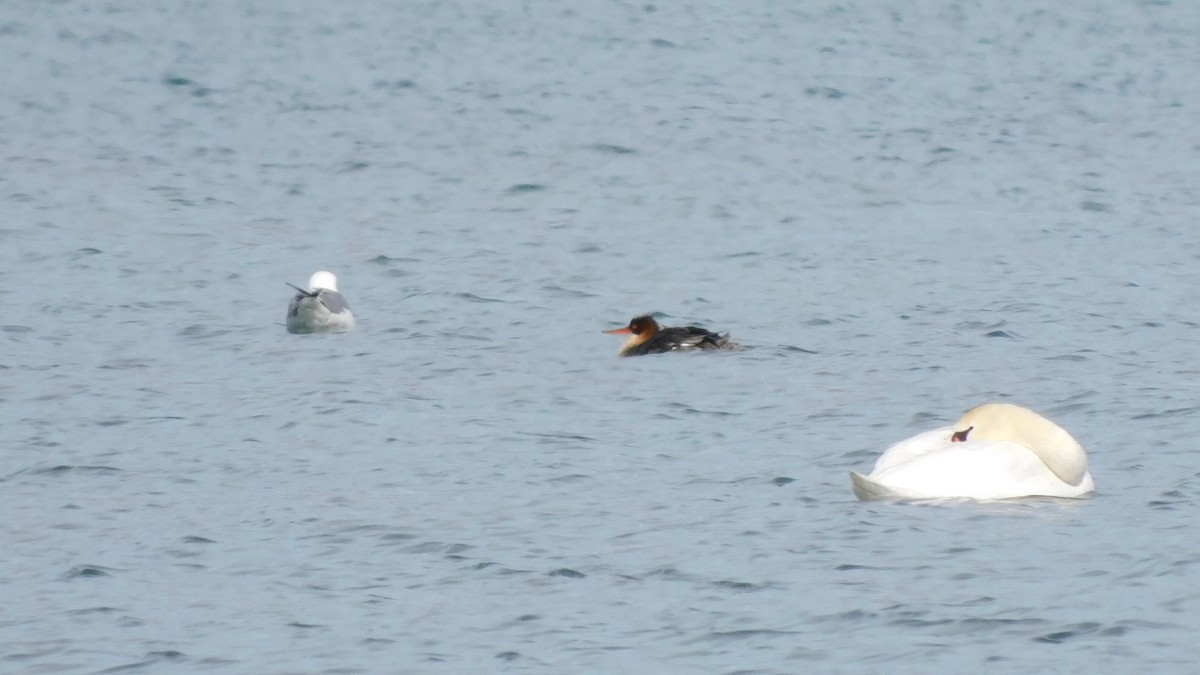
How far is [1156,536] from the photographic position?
992 cm

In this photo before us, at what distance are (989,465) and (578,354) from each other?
563cm

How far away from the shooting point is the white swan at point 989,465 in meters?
10.5

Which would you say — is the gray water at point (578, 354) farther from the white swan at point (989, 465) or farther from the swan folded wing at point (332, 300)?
the swan folded wing at point (332, 300)

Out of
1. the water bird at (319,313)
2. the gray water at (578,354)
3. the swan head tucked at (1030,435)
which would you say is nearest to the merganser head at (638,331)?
the gray water at (578,354)

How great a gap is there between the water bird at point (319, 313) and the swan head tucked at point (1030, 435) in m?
6.65

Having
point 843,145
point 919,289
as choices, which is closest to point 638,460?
point 919,289

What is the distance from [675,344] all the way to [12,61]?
66.1ft

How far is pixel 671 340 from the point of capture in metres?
15.8

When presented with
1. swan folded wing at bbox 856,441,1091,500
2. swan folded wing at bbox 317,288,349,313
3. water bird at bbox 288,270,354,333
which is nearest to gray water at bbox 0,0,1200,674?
swan folded wing at bbox 856,441,1091,500

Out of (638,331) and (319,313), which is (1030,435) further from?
(319,313)

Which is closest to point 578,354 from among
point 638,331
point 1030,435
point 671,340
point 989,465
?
point 638,331

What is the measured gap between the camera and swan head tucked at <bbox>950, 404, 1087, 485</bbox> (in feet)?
35.1

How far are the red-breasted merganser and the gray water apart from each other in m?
0.23

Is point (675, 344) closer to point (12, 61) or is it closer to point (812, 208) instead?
point (812, 208)
